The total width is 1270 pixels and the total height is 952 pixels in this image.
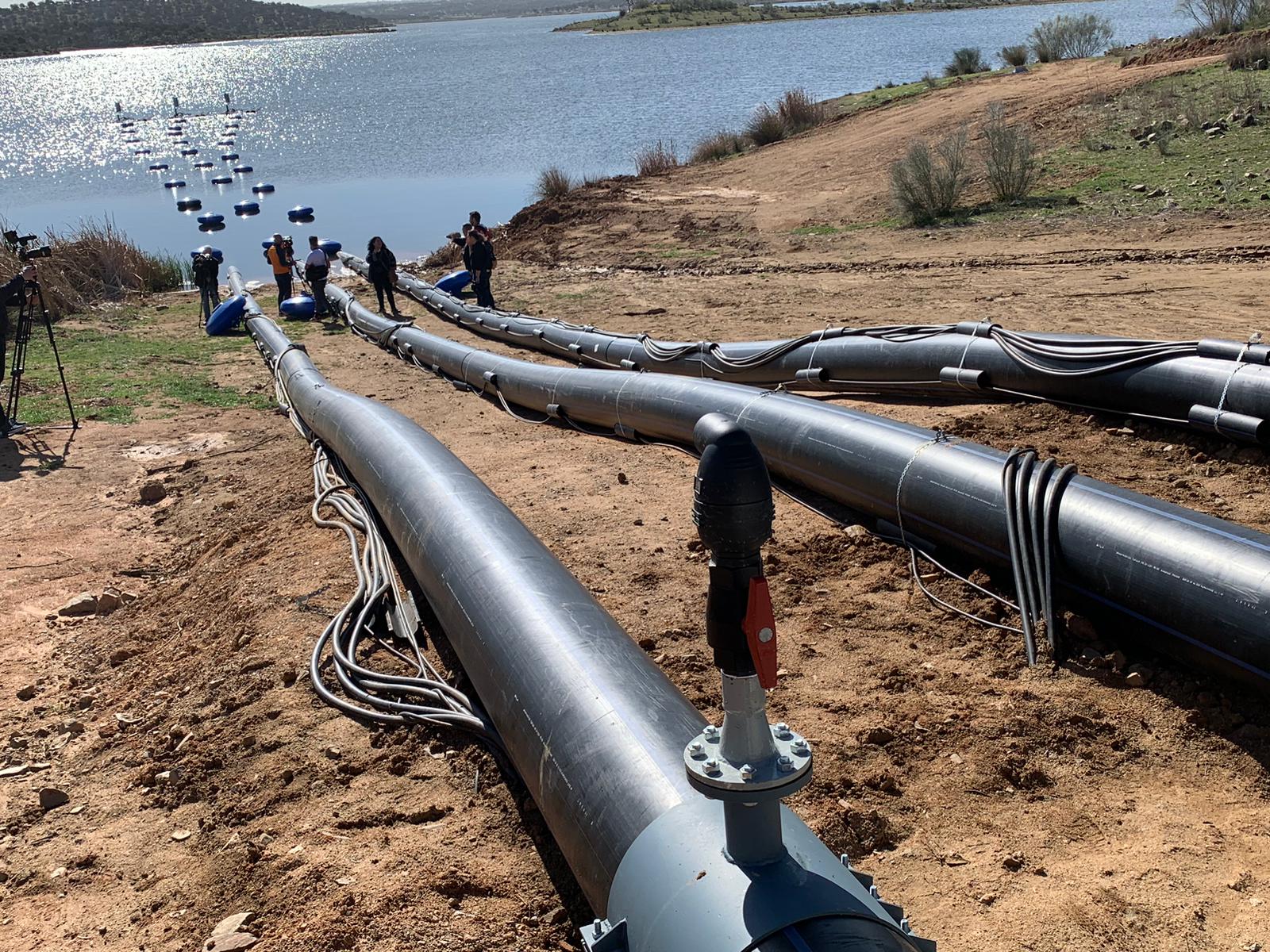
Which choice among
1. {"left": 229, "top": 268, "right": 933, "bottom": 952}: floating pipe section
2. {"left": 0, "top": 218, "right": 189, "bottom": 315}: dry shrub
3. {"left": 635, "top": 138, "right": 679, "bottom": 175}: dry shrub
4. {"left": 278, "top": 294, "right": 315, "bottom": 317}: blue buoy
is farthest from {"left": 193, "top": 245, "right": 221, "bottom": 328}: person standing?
{"left": 229, "top": 268, "right": 933, "bottom": 952}: floating pipe section

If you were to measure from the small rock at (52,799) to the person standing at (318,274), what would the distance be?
18.3 m

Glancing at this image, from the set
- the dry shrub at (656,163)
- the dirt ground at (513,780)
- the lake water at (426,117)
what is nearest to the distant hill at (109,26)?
the lake water at (426,117)

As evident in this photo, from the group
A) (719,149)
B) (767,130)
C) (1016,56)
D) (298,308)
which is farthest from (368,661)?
(1016,56)

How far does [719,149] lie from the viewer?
36.1 metres

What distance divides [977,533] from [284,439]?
30.4 feet

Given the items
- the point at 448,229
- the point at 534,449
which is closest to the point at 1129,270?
the point at 534,449

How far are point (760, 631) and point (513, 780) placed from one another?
2579 mm

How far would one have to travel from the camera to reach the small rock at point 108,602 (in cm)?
852

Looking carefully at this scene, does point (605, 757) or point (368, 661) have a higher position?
point (605, 757)

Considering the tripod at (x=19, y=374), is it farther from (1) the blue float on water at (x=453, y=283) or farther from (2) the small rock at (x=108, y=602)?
(1) the blue float on water at (x=453, y=283)

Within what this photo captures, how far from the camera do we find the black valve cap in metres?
2.70

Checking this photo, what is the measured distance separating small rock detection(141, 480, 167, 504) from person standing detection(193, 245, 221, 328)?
12.8m

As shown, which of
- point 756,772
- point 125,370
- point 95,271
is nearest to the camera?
point 756,772

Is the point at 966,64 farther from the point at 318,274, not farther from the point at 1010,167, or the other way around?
the point at 318,274
